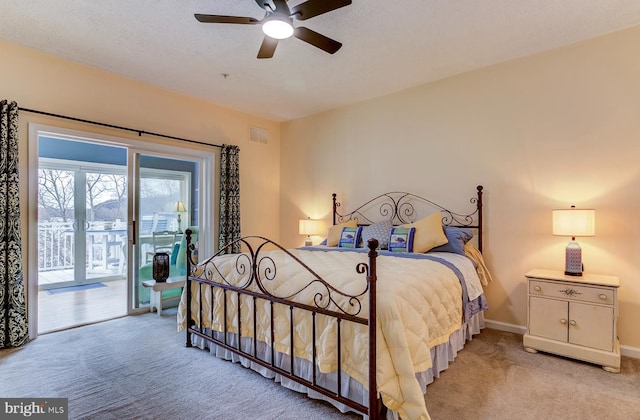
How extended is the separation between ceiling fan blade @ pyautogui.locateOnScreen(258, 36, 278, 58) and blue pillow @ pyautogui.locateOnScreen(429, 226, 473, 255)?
2.38m

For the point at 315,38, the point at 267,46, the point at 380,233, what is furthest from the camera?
the point at 380,233

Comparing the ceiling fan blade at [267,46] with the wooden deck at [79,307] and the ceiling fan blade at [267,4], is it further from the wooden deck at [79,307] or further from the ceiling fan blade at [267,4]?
the wooden deck at [79,307]

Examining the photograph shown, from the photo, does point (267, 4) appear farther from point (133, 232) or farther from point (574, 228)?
point (133, 232)

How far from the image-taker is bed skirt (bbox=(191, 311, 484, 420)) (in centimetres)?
180

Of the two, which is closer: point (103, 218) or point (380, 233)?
point (380, 233)

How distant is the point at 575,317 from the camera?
2525 mm

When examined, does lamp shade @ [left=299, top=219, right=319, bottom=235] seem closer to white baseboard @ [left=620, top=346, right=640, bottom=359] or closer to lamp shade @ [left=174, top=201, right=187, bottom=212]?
lamp shade @ [left=174, top=201, right=187, bottom=212]

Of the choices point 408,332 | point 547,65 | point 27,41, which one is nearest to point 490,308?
point 408,332

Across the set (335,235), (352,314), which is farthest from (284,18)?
(335,235)

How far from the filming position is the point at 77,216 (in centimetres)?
552

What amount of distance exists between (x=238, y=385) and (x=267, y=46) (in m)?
2.52

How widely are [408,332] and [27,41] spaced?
4070 millimetres

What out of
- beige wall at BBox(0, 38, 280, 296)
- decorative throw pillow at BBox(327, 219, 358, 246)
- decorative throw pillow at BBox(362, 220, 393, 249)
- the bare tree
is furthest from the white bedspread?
the bare tree

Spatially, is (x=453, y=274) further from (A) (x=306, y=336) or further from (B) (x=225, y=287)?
(B) (x=225, y=287)
